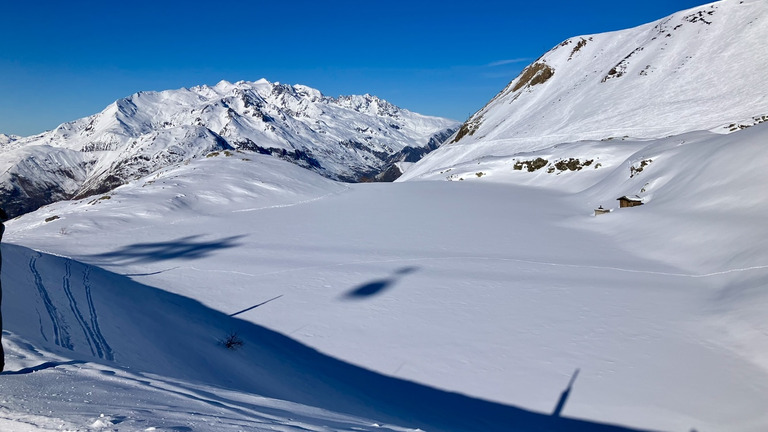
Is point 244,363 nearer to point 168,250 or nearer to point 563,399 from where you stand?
point 563,399

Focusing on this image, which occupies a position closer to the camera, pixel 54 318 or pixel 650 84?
pixel 54 318

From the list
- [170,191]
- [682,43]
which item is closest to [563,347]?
[170,191]

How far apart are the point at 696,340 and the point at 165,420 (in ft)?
30.9

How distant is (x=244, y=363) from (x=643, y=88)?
63696mm

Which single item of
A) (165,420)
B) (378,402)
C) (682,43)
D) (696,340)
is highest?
(682,43)

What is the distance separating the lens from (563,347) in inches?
340

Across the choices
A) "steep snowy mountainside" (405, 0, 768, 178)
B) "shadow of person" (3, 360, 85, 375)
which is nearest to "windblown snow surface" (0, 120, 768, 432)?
"shadow of person" (3, 360, 85, 375)

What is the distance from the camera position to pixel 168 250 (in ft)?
52.2

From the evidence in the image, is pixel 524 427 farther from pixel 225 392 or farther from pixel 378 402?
pixel 225 392

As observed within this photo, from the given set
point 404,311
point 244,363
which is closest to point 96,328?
point 244,363

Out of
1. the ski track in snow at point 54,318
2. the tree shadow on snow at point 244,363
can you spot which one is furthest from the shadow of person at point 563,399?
the ski track in snow at point 54,318

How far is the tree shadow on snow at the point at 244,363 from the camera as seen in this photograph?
6.77 m

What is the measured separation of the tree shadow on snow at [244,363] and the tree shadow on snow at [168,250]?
13.7ft

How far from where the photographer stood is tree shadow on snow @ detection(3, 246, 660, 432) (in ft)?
22.2
